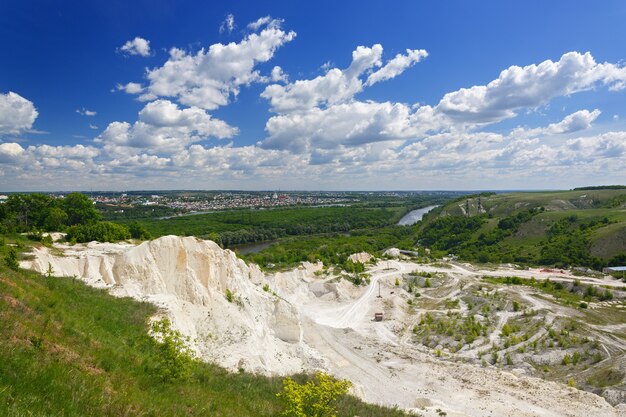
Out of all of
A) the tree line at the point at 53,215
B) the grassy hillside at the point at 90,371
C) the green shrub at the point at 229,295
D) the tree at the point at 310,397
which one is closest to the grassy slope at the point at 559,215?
the green shrub at the point at 229,295

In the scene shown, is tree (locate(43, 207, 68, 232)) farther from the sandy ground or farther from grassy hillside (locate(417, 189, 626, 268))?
grassy hillside (locate(417, 189, 626, 268))

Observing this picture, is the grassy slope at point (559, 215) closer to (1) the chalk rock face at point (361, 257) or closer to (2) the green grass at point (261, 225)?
(2) the green grass at point (261, 225)

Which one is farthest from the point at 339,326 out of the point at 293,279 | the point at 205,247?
the point at 205,247

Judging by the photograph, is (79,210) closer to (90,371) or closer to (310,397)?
(90,371)

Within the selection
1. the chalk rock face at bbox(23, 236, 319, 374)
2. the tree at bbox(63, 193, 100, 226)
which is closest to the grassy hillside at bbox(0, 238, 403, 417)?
the chalk rock face at bbox(23, 236, 319, 374)

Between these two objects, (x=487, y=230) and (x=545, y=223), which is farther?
(x=487, y=230)

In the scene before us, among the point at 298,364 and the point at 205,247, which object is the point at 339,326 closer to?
the point at 298,364

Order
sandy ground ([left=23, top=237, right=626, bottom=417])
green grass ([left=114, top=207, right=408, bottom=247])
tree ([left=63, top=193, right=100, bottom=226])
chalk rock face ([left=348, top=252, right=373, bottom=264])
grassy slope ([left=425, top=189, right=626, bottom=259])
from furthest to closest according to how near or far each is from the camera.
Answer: green grass ([left=114, top=207, right=408, bottom=247]) → chalk rock face ([left=348, top=252, right=373, bottom=264]) → grassy slope ([left=425, top=189, right=626, bottom=259]) → tree ([left=63, top=193, right=100, bottom=226]) → sandy ground ([left=23, top=237, right=626, bottom=417])
